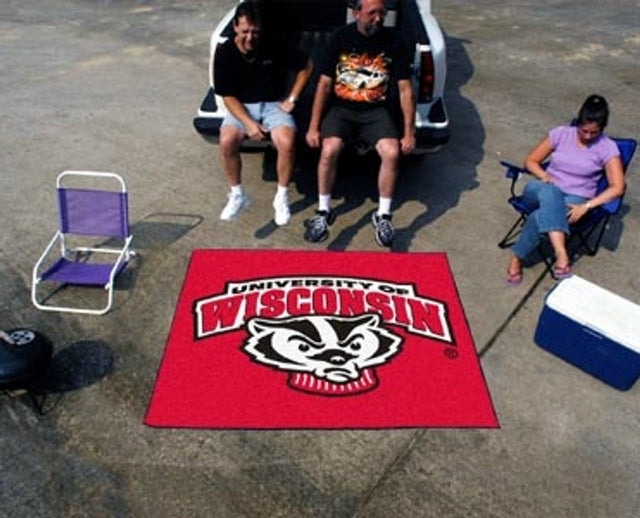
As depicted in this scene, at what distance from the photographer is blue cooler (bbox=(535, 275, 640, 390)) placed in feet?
11.0

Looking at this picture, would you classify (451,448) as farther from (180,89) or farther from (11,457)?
(180,89)

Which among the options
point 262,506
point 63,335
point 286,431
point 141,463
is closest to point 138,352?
point 63,335

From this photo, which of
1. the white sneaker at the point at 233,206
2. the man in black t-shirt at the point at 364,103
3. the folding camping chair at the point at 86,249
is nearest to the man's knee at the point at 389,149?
the man in black t-shirt at the point at 364,103

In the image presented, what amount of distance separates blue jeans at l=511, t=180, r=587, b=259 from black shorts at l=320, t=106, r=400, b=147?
1148 mm

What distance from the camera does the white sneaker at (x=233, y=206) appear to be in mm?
4777

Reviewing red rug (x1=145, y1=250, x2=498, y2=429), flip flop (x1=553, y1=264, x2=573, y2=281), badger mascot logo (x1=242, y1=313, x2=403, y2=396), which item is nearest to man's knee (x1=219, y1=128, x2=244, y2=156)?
red rug (x1=145, y1=250, x2=498, y2=429)

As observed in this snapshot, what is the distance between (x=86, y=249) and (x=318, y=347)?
2.08 meters

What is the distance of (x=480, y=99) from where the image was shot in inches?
290

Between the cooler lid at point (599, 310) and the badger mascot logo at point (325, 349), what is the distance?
40.1 inches

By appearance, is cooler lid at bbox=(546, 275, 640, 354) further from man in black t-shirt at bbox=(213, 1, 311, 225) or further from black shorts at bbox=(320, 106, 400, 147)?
man in black t-shirt at bbox=(213, 1, 311, 225)

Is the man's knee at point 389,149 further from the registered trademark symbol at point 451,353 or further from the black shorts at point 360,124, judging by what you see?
the registered trademark symbol at point 451,353

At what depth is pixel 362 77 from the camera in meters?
4.49

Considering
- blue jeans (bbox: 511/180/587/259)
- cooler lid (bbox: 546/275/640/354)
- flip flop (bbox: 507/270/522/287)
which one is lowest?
flip flop (bbox: 507/270/522/287)

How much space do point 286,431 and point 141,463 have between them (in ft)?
2.46
